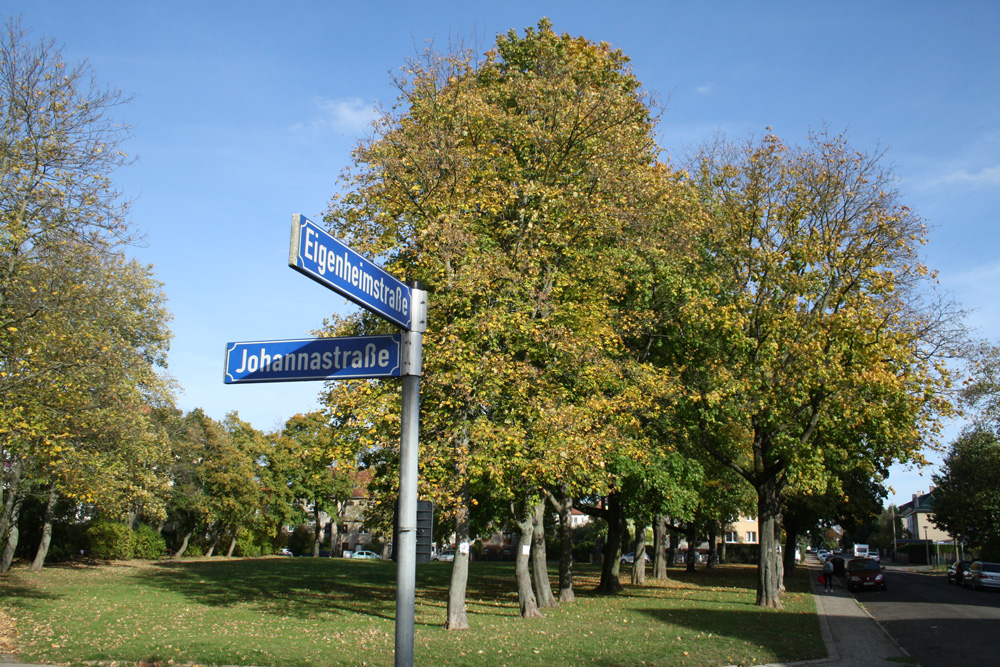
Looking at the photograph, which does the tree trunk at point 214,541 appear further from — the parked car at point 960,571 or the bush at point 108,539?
the parked car at point 960,571

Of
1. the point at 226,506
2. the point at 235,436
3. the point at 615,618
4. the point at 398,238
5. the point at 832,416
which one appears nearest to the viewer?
the point at 398,238

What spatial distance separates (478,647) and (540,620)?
5.05m

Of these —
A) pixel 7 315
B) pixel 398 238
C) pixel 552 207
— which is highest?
pixel 552 207

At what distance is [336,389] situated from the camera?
47.3 ft

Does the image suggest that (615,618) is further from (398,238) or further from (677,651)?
(398,238)

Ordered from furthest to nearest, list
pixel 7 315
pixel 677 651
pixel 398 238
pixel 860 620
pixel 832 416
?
1. pixel 832 416
2. pixel 860 620
3. pixel 398 238
4. pixel 7 315
5. pixel 677 651

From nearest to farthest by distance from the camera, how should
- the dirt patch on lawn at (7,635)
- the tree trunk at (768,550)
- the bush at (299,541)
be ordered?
the dirt patch on lawn at (7,635)
the tree trunk at (768,550)
the bush at (299,541)

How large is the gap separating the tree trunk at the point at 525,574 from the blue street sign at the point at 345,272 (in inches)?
599

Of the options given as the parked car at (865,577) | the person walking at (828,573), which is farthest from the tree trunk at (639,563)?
the parked car at (865,577)

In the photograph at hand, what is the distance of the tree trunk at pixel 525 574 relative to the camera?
18.6m

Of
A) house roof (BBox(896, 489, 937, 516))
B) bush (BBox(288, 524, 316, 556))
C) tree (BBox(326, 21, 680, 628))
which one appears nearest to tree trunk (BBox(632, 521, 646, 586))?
tree (BBox(326, 21, 680, 628))

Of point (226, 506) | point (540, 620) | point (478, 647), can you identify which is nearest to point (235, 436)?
point (226, 506)

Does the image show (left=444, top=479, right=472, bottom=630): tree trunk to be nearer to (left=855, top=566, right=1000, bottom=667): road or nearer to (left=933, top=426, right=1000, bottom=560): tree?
(left=855, top=566, right=1000, bottom=667): road

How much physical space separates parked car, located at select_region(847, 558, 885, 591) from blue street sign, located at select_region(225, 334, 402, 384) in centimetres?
3457
